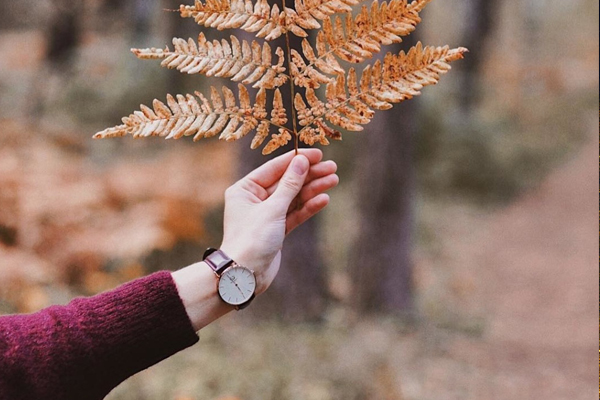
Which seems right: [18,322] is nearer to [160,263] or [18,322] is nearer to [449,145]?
[160,263]

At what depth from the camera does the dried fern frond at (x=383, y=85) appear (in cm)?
150

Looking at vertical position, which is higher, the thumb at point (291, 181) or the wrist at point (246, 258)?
the thumb at point (291, 181)

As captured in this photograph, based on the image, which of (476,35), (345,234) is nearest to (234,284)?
(345,234)

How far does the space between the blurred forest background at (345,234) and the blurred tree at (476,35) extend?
0.06 meters

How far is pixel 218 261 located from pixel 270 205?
0.75ft

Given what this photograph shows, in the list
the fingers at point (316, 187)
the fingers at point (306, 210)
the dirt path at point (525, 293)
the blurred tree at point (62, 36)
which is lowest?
the dirt path at point (525, 293)

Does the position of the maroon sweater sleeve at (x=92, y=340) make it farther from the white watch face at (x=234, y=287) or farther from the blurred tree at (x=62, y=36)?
the blurred tree at (x=62, y=36)

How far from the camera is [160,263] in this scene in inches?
248

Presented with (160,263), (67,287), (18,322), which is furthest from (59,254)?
(18,322)

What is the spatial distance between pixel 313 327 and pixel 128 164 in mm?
4224

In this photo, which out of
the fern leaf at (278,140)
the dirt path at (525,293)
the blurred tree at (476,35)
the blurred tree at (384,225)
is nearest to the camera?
the fern leaf at (278,140)

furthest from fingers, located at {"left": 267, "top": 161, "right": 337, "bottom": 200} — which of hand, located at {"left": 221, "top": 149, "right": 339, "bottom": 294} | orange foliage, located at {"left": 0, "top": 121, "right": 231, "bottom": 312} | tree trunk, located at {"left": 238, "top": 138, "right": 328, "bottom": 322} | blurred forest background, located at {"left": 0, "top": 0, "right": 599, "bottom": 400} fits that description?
tree trunk, located at {"left": 238, "top": 138, "right": 328, "bottom": 322}

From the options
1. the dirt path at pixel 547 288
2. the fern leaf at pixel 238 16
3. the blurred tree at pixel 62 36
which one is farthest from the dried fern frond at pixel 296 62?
the blurred tree at pixel 62 36

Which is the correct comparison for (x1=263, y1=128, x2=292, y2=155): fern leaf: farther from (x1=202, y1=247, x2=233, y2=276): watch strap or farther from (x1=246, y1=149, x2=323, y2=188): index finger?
(x1=202, y1=247, x2=233, y2=276): watch strap
